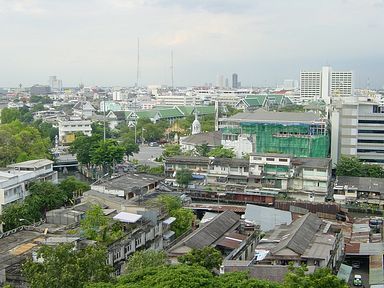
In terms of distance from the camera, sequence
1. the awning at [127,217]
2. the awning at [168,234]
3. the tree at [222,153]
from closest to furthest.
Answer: the awning at [127,217], the awning at [168,234], the tree at [222,153]

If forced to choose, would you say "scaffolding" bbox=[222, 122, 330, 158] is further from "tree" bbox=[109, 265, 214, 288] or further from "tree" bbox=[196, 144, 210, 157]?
"tree" bbox=[109, 265, 214, 288]

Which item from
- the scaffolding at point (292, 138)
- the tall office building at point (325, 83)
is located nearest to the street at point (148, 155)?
the scaffolding at point (292, 138)

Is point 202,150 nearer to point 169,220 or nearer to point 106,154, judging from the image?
point 106,154

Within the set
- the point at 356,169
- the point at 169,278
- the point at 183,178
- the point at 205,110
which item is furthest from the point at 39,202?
the point at 205,110

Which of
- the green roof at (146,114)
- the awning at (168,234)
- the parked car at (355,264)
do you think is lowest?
the parked car at (355,264)

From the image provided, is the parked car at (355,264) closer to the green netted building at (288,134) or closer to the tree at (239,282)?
the tree at (239,282)

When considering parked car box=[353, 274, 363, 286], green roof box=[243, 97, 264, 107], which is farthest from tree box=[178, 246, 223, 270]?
green roof box=[243, 97, 264, 107]
